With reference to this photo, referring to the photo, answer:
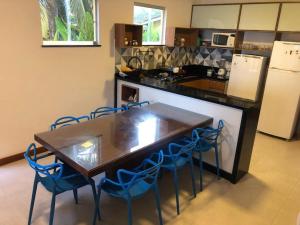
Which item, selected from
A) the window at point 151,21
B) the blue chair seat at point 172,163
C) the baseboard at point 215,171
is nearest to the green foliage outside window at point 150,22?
the window at point 151,21

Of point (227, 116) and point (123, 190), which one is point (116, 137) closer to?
point (123, 190)

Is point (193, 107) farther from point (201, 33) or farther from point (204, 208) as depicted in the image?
point (201, 33)

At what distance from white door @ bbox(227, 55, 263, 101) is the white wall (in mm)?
1828

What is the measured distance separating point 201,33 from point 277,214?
12.0 feet

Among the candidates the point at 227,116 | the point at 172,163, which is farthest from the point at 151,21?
the point at 172,163

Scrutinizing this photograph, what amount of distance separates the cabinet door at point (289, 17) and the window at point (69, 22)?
2.77m

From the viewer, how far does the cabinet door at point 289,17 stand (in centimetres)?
360

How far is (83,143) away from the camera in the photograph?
6.50 feet

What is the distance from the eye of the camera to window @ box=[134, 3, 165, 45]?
391 cm

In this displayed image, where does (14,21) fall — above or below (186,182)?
above

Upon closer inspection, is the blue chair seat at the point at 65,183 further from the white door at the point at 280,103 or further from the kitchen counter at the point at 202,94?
the white door at the point at 280,103

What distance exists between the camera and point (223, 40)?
4.40 meters

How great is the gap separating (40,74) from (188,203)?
2.22m

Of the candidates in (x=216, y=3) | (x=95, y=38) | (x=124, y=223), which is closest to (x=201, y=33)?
(x=216, y=3)
